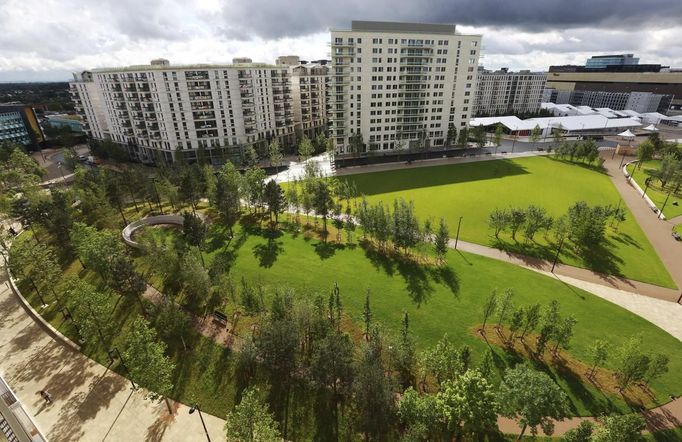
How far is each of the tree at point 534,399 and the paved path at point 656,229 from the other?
3863 centimetres

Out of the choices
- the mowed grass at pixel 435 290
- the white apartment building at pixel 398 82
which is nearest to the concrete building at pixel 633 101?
the white apartment building at pixel 398 82

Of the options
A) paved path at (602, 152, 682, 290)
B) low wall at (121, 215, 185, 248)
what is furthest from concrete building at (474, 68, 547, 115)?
low wall at (121, 215, 185, 248)

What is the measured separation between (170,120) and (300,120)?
44096 millimetres

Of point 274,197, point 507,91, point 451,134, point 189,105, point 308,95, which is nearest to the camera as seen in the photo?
point 274,197

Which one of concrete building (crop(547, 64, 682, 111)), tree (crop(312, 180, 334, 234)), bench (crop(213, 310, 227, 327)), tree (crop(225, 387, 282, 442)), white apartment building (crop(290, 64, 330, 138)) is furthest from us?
concrete building (crop(547, 64, 682, 111))

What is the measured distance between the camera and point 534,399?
73.8 feet

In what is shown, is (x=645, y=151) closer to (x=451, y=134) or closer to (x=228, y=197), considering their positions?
(x=451, y=134)

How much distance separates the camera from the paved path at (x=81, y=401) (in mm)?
26609

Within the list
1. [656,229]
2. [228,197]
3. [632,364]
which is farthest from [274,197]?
[656,229]

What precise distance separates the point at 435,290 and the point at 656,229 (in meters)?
49.0

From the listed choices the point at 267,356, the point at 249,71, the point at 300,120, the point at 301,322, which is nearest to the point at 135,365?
the point at 267,356

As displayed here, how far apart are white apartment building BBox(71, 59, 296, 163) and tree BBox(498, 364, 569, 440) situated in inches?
3622

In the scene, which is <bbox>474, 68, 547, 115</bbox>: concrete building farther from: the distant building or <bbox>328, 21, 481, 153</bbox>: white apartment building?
the distant building

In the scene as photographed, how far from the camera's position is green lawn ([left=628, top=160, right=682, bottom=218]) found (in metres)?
68.1
